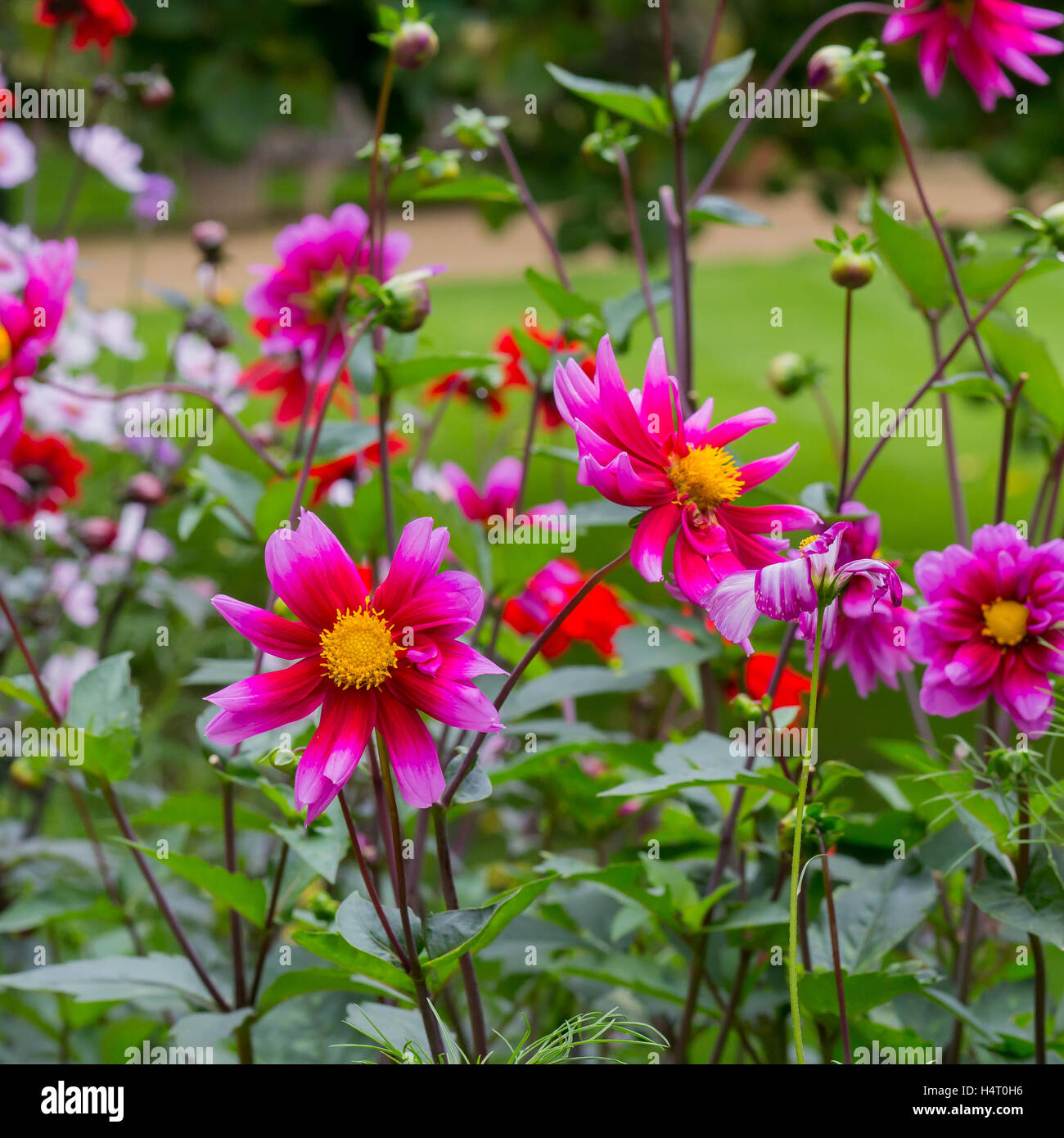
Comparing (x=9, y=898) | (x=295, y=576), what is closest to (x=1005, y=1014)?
(x=295, y=576)

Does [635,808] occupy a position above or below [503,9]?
below

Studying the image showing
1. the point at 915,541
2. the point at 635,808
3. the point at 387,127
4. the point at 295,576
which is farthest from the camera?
the point at 915,541

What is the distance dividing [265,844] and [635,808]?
468 millimetres

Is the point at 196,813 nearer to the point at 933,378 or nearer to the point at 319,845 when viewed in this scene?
the point at 319,845

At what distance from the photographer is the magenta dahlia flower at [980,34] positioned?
0.64 meters

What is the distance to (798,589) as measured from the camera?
14.1 inches

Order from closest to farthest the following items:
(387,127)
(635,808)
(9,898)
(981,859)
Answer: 1. (981,859)
2. (635,808)
3. (9,898)
4. (387,127)

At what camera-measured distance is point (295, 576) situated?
1.27 ft

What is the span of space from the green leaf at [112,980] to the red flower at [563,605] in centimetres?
33

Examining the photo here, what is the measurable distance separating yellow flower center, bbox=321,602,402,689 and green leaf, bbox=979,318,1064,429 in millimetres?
396

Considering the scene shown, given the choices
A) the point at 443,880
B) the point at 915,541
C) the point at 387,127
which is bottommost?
the point at 443,880

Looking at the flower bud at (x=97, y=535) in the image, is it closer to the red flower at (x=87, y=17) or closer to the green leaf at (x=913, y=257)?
the red flower at (x=87, y=17)

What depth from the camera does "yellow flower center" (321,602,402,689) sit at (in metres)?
0.38
